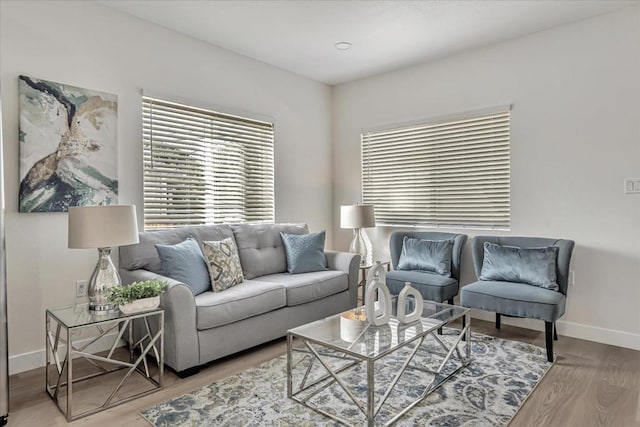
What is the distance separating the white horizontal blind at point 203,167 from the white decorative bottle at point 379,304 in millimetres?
1939

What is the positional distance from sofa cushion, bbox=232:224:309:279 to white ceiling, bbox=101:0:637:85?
68.2 inches

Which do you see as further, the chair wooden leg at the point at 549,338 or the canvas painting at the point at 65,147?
the chair wooden leg at the point at 549,338

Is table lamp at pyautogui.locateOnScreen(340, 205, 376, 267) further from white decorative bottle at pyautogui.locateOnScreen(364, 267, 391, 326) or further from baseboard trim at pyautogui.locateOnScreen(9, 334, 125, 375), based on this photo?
baseboard trim at pyautogui.locateOnScreen(9, 334, 125, 375)

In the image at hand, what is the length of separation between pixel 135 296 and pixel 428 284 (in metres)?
2.28

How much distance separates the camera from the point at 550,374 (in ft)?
8.71

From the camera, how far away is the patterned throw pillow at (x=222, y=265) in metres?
3.06

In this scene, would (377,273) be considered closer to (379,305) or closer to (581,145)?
(379,305)

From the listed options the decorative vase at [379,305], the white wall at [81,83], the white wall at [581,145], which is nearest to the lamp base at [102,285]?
the white wall at [81,83]

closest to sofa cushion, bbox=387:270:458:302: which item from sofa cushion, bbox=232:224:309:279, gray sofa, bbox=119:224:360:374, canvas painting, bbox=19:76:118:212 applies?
gray sofa, bbox=119:224:360:374

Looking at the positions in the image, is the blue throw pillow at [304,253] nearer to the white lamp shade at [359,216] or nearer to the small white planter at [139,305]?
the white lamp shade at [359,216]

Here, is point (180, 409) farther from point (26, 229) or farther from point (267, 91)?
point (267, 91)

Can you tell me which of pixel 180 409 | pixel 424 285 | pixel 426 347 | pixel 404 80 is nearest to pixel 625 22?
pixel 404 80

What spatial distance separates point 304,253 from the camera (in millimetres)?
3752

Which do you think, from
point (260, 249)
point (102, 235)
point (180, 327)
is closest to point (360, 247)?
point (260, 249)
